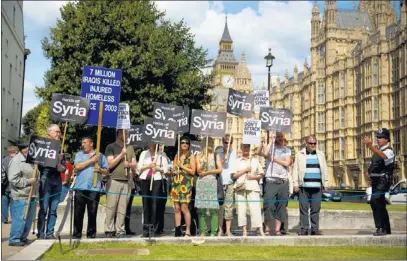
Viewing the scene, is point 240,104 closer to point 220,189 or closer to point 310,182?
point 220,189

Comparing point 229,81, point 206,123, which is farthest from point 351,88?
point 206,123

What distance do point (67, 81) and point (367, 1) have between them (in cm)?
7879

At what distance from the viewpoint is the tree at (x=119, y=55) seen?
26.4 metres

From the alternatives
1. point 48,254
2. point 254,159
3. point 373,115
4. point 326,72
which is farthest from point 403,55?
point 48,254

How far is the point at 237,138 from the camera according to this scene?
112 meters

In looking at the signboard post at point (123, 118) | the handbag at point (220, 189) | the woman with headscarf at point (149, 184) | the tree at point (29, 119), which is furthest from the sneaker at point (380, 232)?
the tree at point (29, 119)

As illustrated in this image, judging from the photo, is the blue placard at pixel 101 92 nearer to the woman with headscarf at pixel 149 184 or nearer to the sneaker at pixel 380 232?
the woman with headscarf at pixel 149 184

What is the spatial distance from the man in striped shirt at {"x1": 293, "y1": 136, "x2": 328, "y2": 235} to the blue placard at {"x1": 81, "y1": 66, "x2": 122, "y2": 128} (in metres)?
4.34

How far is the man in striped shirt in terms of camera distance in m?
10.9

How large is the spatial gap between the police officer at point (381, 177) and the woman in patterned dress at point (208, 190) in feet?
10.6

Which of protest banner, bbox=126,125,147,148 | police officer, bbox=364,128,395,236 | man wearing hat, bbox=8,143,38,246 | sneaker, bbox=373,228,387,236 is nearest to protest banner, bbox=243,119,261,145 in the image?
protest banner, bbox=126,125,147,148

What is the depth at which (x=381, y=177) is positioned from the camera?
10.1 meters

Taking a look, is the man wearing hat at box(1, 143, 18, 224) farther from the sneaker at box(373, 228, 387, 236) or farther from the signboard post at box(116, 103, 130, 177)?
the sneaker at box(373, 228, 387, 236)

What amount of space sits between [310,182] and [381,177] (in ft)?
5.10
